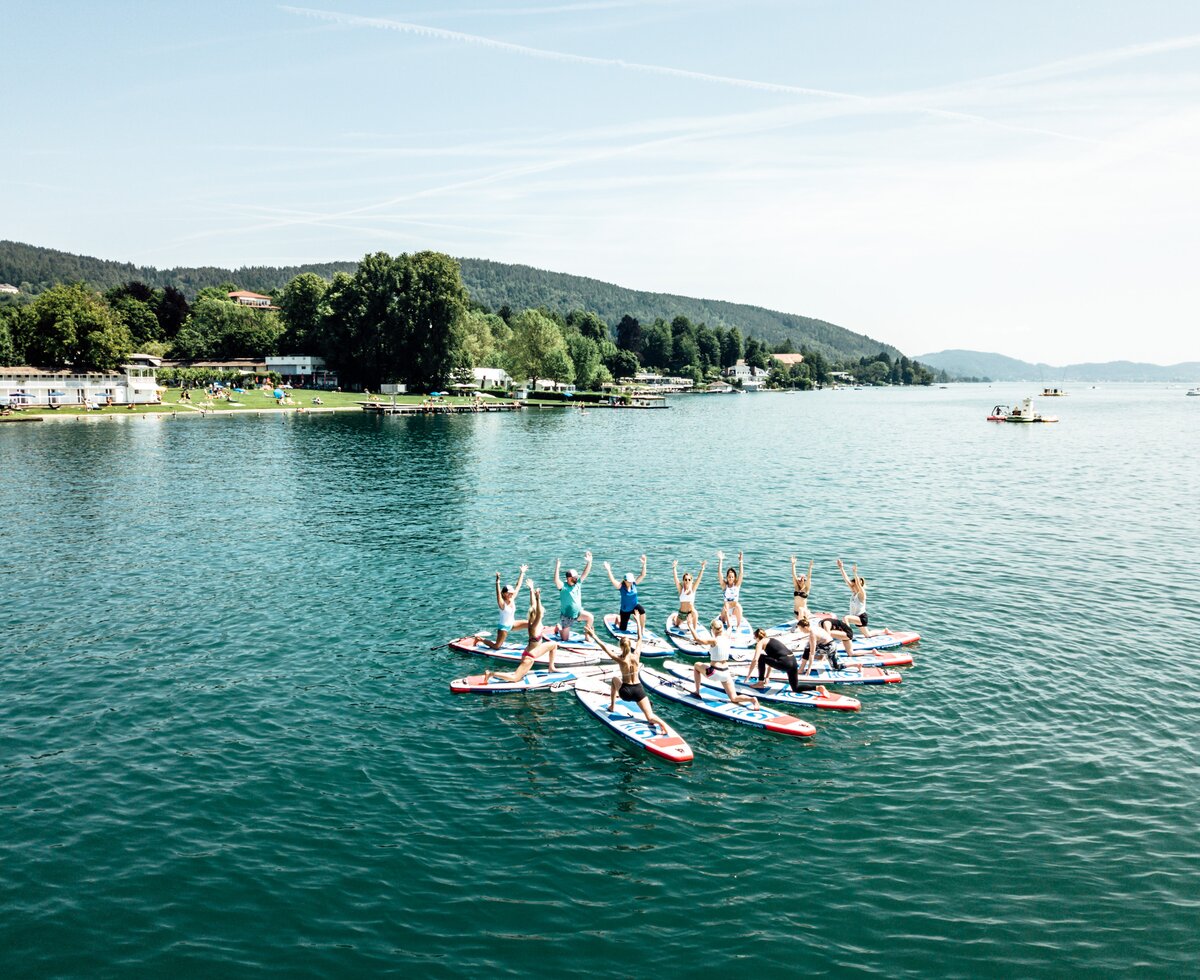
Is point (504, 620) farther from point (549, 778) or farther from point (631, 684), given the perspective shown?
point (549, 778)

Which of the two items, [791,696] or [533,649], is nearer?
[791,696]

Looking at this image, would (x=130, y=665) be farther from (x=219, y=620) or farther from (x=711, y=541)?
(x=711, y=541)

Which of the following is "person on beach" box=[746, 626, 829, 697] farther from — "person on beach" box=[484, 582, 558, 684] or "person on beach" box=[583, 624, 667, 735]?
"person on beach" box=[484, 582, 558, 684]

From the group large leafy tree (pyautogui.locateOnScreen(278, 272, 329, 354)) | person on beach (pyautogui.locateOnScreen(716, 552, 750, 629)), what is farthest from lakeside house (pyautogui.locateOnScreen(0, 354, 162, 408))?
person on beach (pyautogui.locateOnScreen(716, 552, 750, 629))

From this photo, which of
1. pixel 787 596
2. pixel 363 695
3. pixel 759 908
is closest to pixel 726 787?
pixel 759 908

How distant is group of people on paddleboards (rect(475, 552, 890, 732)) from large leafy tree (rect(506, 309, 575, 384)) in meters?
167

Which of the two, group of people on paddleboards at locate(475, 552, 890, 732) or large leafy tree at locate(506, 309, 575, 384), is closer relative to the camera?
group of people on paddleboards at locate(475, 552, 890, 732)

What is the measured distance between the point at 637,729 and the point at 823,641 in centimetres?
827

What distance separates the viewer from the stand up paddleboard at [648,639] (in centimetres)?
3009

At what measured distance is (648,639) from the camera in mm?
31016

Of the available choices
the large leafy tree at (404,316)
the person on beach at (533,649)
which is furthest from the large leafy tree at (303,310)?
the person on beach at (533,649)

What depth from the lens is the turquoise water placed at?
15.4 m

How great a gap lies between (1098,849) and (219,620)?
3099cm

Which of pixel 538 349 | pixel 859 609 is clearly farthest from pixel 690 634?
pixel 538 349
